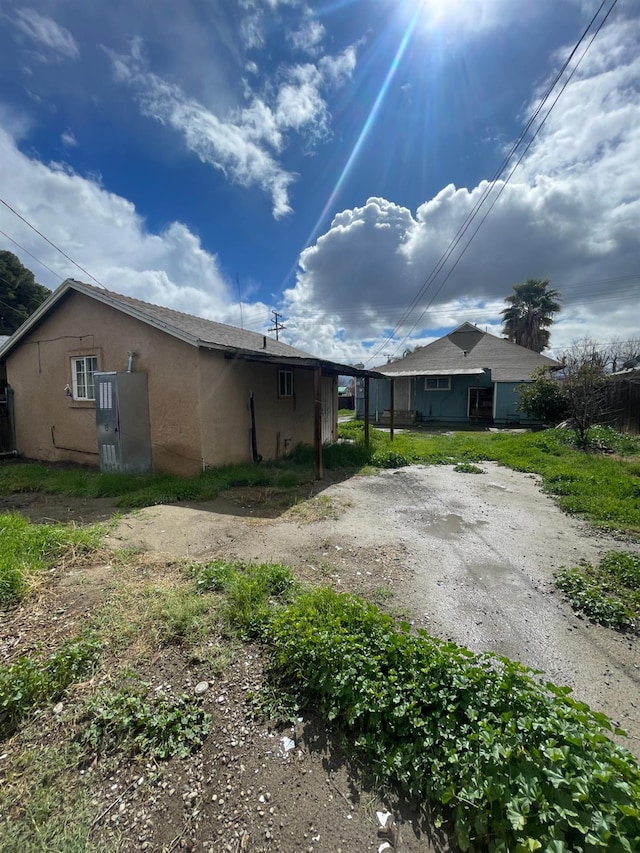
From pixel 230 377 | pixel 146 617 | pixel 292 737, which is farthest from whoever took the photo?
pixel 230 377

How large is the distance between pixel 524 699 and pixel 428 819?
0.69 m

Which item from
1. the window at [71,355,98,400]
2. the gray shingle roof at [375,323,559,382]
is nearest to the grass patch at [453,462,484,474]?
the window at [71,355,98,400]

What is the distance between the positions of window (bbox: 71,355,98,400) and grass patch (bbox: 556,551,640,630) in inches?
395

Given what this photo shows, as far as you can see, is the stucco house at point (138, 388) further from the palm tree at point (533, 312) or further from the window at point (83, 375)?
the palm tree at point (533, 312)

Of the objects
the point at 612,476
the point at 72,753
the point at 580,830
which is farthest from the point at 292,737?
the point at 612,476

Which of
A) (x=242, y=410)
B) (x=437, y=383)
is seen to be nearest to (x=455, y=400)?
(x=437, y=383)

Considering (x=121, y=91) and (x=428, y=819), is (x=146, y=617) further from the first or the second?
(x=121, y=91)

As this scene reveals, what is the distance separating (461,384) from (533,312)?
12268 millimetres

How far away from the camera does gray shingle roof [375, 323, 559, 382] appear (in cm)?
2011

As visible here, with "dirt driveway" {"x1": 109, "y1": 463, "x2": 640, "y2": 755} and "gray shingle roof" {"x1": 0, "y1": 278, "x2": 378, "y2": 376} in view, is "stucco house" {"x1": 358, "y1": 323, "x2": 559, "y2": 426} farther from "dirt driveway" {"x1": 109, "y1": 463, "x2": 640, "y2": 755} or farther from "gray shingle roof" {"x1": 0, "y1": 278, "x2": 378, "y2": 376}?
"dirt driveway" {"x1": 109, "y1": 463, "x2": 640, "y2": 755}

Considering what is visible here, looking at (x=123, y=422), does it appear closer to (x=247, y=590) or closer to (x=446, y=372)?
(x=247, y=590)

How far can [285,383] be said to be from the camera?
10.4 meters

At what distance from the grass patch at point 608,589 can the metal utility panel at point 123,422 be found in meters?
7.82

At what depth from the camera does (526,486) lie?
291 inches
